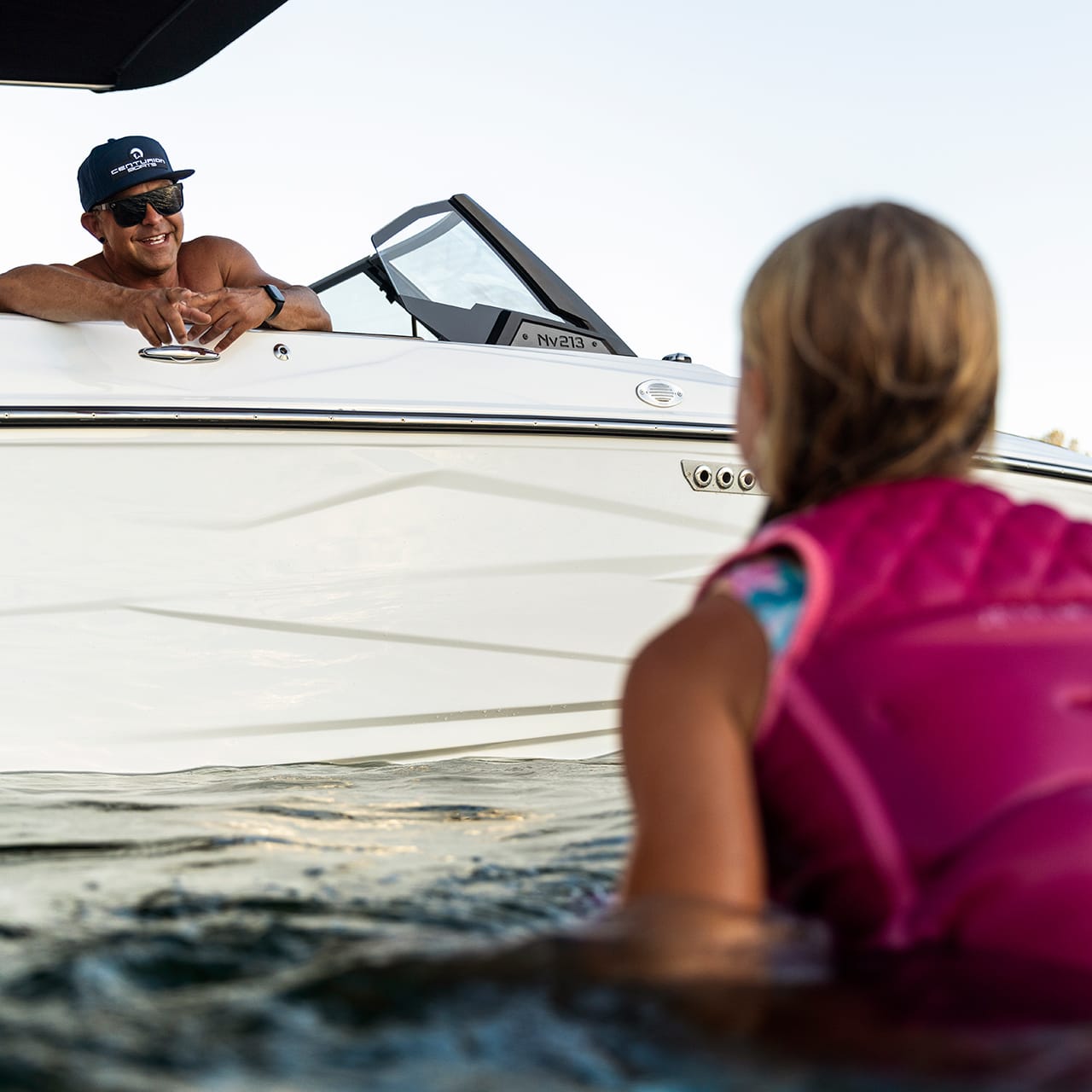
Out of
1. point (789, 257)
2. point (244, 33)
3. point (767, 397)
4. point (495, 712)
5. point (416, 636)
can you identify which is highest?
point (244, 33)

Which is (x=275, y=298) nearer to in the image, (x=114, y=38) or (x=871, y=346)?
(x=114, y=38)

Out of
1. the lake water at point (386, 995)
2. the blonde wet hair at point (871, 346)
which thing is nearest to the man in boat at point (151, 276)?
the lake water at point (386, 995)

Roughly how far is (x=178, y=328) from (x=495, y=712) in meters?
1.31

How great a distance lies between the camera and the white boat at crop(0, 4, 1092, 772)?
126 inches

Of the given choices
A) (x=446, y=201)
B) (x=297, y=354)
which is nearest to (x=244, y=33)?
(x=446, y=201)

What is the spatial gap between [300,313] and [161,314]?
1.38 feet

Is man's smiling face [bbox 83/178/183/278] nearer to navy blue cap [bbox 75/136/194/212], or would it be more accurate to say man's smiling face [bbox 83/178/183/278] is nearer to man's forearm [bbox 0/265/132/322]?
navy blue cap [bbox 75/136/194/212]

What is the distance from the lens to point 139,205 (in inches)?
138

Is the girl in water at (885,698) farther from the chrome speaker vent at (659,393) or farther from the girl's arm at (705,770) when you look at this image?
the chrome speaker vent at (659,393)

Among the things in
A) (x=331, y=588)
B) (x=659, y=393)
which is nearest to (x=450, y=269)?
(x=659, y=393)

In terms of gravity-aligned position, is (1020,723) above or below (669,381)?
below

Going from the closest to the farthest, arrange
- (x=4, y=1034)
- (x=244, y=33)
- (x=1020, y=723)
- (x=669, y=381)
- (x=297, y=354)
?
(x=1020, y=723)
(x=4, y=1034)
(x=297, y=354)
(x=669, y=381)
(x=244, y=33)

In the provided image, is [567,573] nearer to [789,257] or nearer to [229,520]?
[229,520]

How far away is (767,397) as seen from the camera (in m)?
1.18
